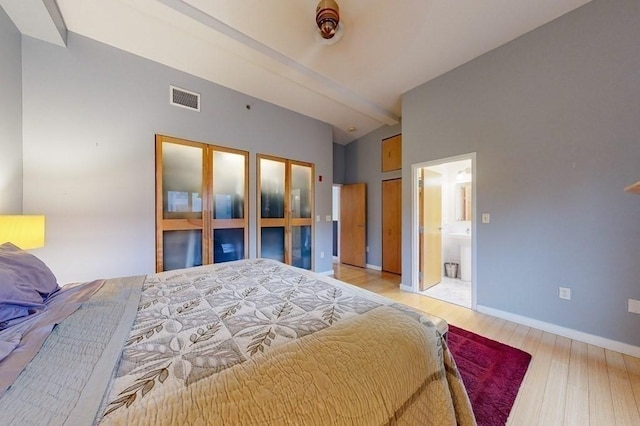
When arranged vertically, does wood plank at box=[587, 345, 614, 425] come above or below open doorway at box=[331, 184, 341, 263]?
below

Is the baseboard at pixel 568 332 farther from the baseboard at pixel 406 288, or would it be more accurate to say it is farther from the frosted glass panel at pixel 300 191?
the frosted glass panel at pixel 300 191

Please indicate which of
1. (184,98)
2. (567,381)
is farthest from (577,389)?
(184,98)

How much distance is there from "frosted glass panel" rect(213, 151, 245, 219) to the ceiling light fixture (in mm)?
2157

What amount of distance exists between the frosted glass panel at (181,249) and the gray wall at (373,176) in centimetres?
359

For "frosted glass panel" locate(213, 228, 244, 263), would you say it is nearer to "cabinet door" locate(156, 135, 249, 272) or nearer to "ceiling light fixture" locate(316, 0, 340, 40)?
"cabinet door" locate(156, 135, 249, 272)

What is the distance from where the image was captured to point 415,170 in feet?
11.9

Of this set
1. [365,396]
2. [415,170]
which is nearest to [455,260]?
[415,170]

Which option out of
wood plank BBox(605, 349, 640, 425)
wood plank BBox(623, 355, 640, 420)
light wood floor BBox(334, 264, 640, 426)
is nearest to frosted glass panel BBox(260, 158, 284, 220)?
light wood floor BBox(334, 264, 640, 426)

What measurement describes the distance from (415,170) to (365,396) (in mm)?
3435

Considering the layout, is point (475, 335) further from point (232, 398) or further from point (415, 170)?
point (232, 398)

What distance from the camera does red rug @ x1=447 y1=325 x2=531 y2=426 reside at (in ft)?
4.73

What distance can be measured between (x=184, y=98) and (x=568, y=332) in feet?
17.0

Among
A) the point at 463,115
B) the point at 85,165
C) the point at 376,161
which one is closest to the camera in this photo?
the point at 85,165

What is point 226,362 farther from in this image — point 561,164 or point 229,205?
point 561,164
